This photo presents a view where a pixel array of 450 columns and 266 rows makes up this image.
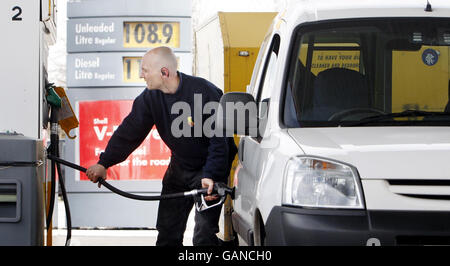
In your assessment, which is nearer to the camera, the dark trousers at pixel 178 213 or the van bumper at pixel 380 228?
the van bumper at pixel 380 228

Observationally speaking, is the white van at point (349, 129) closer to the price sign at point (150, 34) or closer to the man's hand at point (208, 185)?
the man's hand at point (208, 185)

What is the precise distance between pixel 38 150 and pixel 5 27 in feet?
2.51

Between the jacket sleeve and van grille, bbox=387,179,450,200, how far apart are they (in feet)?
10.3

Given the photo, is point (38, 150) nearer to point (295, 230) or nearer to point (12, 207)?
point (12, 207)

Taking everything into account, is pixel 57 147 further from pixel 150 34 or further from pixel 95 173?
pixel 150 34

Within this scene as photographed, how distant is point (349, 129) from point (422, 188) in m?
0.65

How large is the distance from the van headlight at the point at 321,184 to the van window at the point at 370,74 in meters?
0.59

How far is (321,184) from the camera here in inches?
165

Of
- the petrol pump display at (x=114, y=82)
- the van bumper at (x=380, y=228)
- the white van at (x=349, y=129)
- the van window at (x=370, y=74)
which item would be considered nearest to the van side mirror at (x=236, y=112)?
the white van at (x=349, y=129)

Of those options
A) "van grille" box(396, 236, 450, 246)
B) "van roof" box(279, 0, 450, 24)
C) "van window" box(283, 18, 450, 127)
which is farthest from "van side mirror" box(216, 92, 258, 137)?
"van grille" box(396, 236, 450, 246)

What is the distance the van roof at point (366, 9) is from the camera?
5297 millimetres

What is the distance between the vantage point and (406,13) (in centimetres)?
529

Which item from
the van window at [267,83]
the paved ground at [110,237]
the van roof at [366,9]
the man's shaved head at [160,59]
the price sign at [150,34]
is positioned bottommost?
the paved ground at [110,237]

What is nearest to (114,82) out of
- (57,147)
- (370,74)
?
(57,147)
